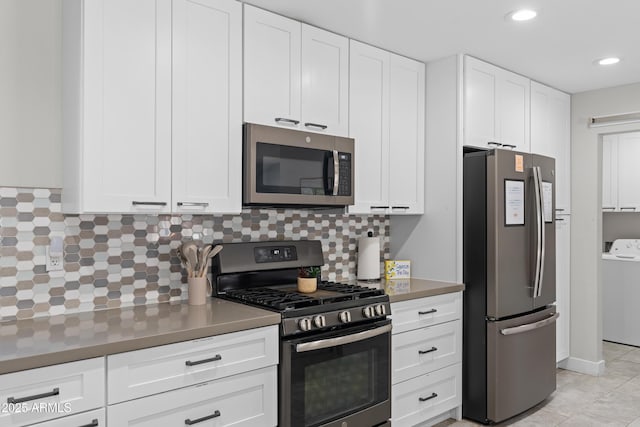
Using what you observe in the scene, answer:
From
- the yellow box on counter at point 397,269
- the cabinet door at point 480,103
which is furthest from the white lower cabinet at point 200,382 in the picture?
the cabinet door at point 480,103

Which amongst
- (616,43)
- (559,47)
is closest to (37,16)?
(559,47)

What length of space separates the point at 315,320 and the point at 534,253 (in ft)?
6.02

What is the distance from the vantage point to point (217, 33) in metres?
2.40

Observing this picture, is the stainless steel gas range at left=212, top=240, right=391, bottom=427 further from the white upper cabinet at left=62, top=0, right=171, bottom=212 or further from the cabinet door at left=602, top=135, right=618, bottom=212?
the cabinet door at left=602, top=135, right=618, bottom=212

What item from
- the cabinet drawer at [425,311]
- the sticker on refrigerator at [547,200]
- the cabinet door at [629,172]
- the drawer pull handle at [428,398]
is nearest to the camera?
the cabinet drawer at [425,311]

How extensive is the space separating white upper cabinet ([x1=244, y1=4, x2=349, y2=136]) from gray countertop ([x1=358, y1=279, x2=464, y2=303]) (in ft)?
3.23

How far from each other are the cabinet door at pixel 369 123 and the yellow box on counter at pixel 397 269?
1.43 ft

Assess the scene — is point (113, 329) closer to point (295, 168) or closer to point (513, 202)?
point (295, 168)

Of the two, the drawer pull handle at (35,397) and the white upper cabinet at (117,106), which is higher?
the white upper cabinet at (117,106)

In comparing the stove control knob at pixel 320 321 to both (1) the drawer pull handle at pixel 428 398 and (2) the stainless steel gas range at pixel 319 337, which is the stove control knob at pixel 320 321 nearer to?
(2) the stainless steel gas range at pixel 319 337

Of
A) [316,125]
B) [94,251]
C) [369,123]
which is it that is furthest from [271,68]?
[94,251]

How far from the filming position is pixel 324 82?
2865 millimetres

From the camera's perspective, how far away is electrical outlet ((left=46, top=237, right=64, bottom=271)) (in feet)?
7.20

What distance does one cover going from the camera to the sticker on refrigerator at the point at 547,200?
142 inches
